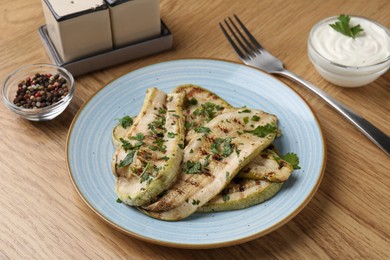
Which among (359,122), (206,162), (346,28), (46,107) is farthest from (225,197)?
(346,28)

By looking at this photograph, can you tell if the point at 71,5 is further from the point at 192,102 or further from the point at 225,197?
the point at 225,197

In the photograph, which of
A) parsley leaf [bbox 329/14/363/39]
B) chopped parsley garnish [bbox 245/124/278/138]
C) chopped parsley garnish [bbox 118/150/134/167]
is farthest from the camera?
parsley leaf [bbox 329/14/363/39]

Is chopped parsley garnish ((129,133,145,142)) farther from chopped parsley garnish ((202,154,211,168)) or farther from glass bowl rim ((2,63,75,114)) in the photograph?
glass bowl rim ((2,63,75,114))

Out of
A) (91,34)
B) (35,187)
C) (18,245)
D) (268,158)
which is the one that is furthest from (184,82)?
(18,245)

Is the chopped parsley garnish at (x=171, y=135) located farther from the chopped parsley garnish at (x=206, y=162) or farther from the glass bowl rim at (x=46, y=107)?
the glass bowl rim at (x=46, y=107)

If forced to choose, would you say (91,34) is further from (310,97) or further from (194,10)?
(310,97)

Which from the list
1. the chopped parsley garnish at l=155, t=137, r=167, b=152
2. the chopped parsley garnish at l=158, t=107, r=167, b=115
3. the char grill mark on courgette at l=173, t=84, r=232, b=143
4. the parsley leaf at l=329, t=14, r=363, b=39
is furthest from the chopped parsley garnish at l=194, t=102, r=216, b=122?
the parsley leaf at l=329, t=14, r=363, b=39
